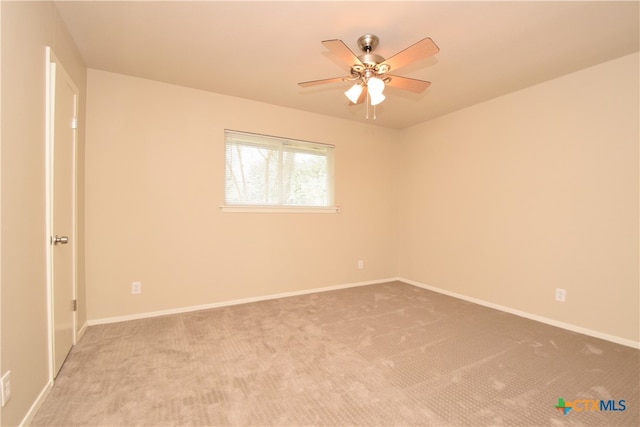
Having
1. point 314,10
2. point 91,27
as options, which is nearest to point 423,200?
point 314,10

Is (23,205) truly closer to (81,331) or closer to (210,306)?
(81,331)

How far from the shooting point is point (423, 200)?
4.18 meters

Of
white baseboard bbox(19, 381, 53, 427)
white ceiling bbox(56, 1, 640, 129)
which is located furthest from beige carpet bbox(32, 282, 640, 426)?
white ceiling bbox(56, 1, 640, 129)

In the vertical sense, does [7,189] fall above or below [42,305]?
above

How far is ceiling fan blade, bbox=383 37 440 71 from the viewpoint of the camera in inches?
63.6

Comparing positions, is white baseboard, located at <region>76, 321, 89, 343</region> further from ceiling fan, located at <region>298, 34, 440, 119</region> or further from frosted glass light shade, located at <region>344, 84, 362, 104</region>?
frosted glass light shade, located at <region>344, 84, 362, 104</region>

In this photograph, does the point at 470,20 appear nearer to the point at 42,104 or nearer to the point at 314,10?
the point at 314,10

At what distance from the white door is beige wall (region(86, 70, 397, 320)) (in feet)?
1.71

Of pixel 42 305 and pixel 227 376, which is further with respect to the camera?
pixel 227 376

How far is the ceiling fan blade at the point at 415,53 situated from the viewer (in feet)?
5.30

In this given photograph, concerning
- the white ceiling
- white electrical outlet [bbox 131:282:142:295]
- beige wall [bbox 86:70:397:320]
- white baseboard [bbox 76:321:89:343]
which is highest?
the white ceiling

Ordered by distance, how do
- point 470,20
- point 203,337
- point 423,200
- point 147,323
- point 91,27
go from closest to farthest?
point 470,20, point 91,27, point 203,337, point 147,323, point 423,200

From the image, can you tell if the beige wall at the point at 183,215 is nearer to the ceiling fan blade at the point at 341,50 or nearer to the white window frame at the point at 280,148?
the white window frame at the point at 280,148

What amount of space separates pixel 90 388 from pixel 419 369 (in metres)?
2.05
